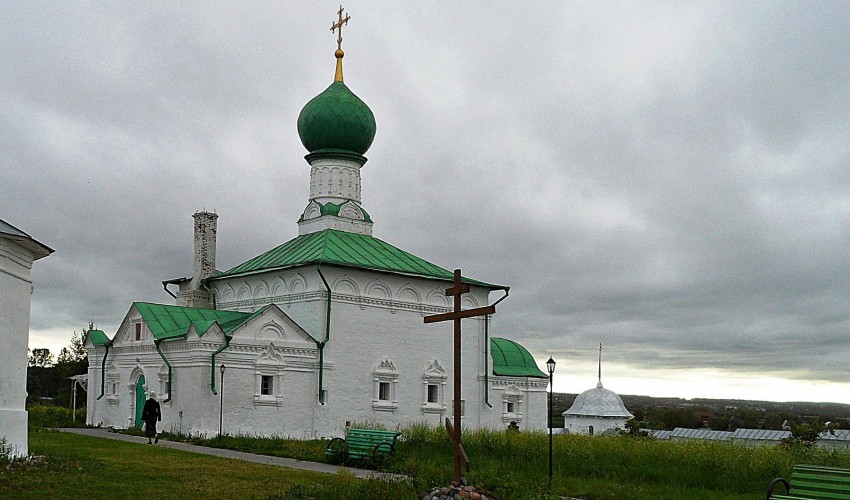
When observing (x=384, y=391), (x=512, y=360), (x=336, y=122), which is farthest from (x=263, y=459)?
(x=512, y=360)

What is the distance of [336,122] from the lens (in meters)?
23.3

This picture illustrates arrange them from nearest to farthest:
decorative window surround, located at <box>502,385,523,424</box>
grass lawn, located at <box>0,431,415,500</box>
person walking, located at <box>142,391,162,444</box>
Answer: grass lawn, located at <box>0,431,415,500</box> → person walking, located at <box>142,391,162,444</box> → decorative window surround, located at <box>502,385,523,424</box>

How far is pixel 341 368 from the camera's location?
68.4 feet

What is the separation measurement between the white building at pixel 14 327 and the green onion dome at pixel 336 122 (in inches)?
486

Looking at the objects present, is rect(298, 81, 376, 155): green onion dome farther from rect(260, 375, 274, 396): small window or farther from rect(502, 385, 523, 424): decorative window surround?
rect(502, 385, 523, 424): decorative window surround

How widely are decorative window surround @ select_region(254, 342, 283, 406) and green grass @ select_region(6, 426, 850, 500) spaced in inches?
138

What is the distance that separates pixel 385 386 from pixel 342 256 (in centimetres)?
333

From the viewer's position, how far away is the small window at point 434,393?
74.5ft

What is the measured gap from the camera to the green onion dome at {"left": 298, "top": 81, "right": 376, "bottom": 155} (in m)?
23.3

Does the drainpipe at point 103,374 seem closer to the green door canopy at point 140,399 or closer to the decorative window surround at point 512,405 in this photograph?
the green door canopy at point 140,399

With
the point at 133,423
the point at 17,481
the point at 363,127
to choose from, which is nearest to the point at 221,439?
the point at 133,423

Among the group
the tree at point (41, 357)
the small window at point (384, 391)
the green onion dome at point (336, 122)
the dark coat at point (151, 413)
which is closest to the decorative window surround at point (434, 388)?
the small window at point (384, 391)

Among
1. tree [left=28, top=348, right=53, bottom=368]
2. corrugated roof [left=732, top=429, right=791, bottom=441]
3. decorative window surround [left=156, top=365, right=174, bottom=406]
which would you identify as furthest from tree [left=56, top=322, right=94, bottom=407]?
corrugated roof [left=732, top=429, right=791, bottom=441]

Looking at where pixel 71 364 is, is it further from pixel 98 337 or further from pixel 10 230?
pixel 10 230
